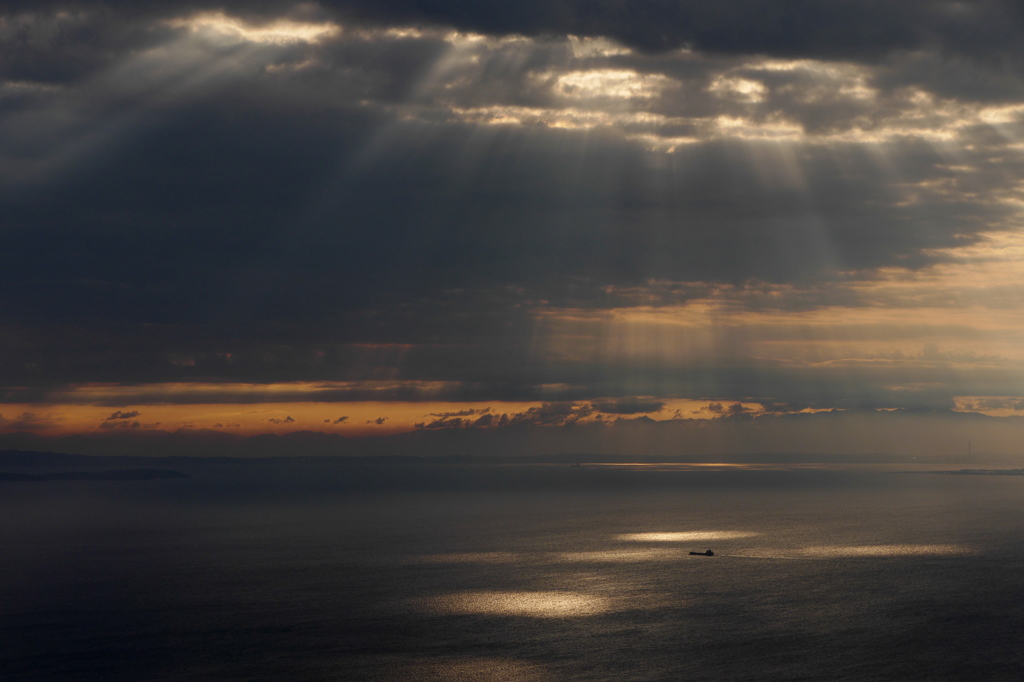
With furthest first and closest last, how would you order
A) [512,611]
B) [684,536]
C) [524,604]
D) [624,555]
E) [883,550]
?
[684,536]
[883,550]
[624,555]
[524,604]
[512,611]

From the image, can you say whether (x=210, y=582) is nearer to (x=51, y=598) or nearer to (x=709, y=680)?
(x=51, y=598)

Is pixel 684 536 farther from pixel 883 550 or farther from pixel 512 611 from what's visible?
pixel 512 611

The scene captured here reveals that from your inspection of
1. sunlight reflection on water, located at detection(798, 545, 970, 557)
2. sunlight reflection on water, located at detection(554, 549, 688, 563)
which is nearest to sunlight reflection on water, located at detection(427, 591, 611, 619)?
sunlight reflection on water, located at detection(554, 549, 688, 563)

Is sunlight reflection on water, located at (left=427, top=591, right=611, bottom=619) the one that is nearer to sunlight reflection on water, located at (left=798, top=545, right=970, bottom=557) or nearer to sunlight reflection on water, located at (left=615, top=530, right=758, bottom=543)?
sunlight reflection on water, located at (left=798, top=545, right=970, bottom=557)

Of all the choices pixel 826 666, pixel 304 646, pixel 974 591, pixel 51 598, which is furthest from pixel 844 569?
pixel 51 598

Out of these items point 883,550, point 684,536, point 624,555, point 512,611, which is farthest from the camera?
point 684,536

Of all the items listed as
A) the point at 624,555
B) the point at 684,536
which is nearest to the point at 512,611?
the point at 624,555

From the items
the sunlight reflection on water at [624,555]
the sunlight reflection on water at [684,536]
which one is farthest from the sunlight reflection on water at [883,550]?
the sunlight reflection on water at [684,536]

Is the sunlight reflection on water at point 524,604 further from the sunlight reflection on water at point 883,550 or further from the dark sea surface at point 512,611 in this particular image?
the sunlight reflection on water at point 883,550

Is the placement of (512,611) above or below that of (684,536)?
above

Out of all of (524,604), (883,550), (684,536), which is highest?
(524,604)
